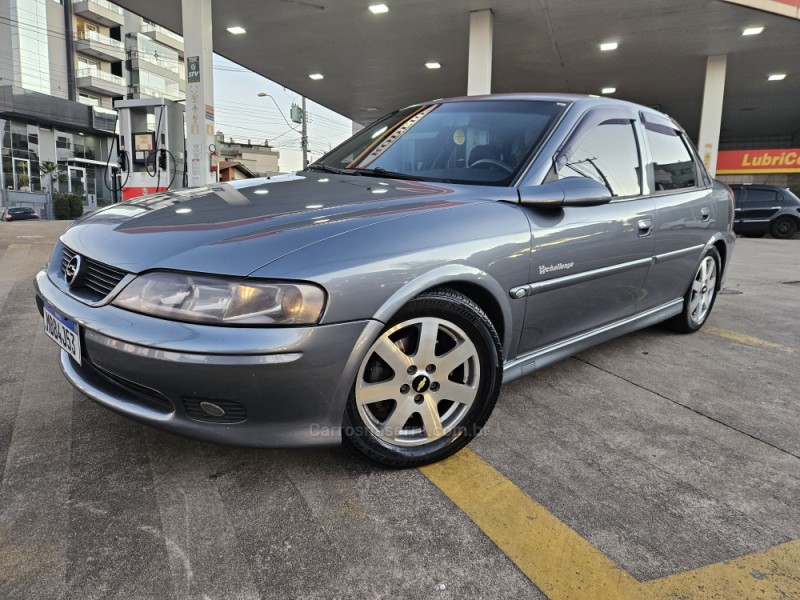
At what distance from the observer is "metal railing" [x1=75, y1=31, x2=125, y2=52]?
36.8m

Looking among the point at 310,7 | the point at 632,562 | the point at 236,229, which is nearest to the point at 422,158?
the point at 236,229

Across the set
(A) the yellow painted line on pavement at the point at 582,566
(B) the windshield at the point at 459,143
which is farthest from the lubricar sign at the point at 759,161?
(A) the yellow painted line on pavement at the point at 582,566

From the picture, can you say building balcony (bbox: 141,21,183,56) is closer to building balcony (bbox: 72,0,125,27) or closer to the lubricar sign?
building balcony (bbox: 72,0,125,27)

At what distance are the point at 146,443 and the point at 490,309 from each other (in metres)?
1.41

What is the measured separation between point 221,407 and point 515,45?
13.4 m

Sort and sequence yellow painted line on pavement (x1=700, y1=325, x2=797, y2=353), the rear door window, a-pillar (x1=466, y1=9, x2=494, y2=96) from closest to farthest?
yellow painted line on pavement (x1=700, y1=325, x2=797, y2=353) → a-pillar (x1=466, y1=9, x2=494, y2=96) → the rear door window

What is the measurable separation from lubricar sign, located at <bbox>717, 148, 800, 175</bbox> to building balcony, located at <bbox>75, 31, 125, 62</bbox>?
1507 inches

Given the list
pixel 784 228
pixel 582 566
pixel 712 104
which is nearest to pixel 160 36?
pixel 712 104

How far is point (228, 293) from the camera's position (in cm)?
159

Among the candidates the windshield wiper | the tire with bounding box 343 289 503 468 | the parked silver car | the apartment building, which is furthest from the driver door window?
the apartment building

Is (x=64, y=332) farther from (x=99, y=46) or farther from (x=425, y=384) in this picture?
(x=99, y=46)

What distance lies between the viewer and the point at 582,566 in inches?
60.3

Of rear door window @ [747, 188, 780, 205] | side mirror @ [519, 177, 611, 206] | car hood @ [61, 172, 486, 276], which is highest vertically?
rear door window @ [747, 188, 780, 205]

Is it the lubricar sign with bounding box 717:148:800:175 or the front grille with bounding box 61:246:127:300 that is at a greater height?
the lubricar sign with bounding box 717:148:800:175
